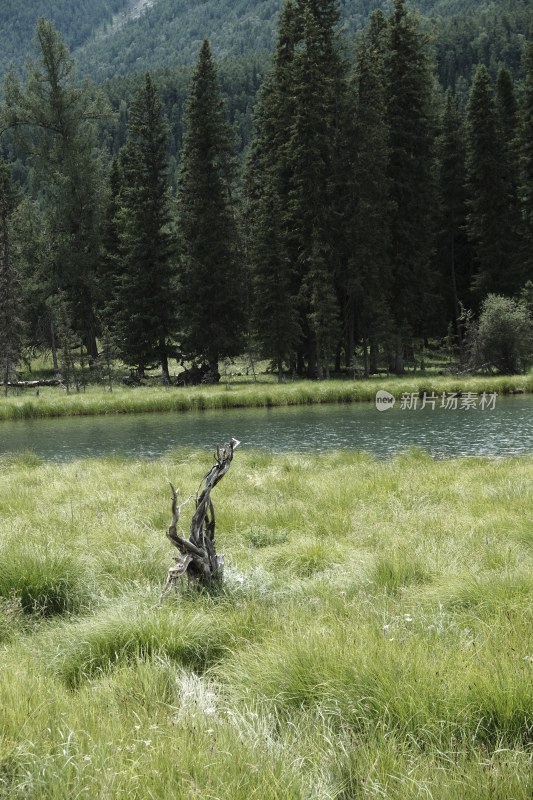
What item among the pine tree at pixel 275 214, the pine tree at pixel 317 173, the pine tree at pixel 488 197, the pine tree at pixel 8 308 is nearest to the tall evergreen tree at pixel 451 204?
the pine tree at pixel 488 197

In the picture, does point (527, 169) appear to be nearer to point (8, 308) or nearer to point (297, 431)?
point (297, 431)

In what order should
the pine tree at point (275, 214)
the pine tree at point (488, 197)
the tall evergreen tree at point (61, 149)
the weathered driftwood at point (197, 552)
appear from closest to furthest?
the weathered driftwood at point (197, 552) → the pine tree at point (275, 214) → the pine tree at point (488, 197) → the tall evergreen tree at point (61, 149)

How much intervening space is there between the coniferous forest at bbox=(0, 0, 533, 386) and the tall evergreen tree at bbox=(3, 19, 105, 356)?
12cm

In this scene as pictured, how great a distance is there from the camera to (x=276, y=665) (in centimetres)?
360

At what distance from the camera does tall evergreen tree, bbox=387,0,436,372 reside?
42.9 metres

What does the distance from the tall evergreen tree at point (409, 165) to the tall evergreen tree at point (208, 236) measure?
1039 centimetres

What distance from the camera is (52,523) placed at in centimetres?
848

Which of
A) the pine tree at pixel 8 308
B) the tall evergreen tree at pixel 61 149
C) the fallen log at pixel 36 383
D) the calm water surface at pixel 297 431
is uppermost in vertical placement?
the tall evergreen tree at pixel 61 149

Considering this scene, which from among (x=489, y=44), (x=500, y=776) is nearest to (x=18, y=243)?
(x=500, y=776)

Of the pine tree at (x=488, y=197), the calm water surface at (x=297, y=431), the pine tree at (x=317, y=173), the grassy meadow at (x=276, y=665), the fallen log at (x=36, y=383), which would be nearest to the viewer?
the grassy meadow at (x=276, y=665)

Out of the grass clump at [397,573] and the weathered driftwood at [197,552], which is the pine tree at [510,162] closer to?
the grass clump at [397,573]

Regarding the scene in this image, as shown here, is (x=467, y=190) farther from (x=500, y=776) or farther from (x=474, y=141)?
(x=500, y=776)

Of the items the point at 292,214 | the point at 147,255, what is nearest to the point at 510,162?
the point at 292,214

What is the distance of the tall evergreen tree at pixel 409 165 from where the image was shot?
141 ft
